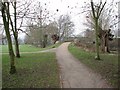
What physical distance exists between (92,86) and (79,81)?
117 centimetres

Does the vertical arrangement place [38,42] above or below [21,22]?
below

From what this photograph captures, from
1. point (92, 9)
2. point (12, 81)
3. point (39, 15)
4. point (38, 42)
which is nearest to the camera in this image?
point (12, 81)

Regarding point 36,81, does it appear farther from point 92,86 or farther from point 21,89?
point 92,86

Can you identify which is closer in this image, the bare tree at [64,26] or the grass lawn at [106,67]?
the grass lawn at [106,67]

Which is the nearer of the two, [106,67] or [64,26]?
[106,67]

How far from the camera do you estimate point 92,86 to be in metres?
10.3

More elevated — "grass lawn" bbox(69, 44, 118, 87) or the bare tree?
the bare tree

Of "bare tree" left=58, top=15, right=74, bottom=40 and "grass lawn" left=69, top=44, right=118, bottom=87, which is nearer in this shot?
"grass lawn" left=69, top=44, right=118, bottom=87

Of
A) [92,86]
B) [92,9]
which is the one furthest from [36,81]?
[92,9]

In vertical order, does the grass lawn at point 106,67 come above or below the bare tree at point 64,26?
below

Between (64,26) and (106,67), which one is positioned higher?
(64,26)

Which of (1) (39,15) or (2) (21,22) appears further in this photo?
(2) (21,22)

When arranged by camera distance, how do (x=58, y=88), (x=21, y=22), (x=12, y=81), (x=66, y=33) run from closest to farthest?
1. (x=58, y=88)
2. (x=12, y=81)
3. (x=21, y=22)
4. (x=66, y=33)

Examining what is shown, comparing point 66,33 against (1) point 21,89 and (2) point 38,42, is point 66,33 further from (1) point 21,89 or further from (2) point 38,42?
(1) point 21,89
